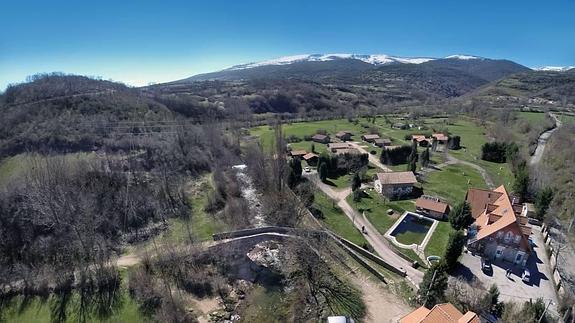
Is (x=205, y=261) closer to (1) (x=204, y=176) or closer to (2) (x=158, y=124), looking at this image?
(1) (x=204, y=176)

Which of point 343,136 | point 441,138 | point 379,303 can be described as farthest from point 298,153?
point 379,303

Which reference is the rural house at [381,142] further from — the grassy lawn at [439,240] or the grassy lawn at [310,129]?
the grassy lawn at [439,240]

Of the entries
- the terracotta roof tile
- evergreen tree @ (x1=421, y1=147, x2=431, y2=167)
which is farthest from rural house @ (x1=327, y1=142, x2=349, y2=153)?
the terracotta roof tile

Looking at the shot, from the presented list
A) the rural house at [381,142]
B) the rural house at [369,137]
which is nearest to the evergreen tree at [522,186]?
the rural house at [381,142]

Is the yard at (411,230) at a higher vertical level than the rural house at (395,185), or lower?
lower

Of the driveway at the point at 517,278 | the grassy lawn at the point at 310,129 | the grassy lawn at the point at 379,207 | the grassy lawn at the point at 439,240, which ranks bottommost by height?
the driveway at the point at 517,278

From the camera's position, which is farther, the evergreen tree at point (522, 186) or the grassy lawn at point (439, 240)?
the evergreen tree at point (522, 186)

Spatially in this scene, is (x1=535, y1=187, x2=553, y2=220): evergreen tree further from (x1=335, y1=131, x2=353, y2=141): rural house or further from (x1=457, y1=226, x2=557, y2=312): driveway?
(x1=335, y1=131, x2=353, y2=141): rural house

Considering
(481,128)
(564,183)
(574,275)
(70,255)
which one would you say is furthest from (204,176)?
(481,128)
